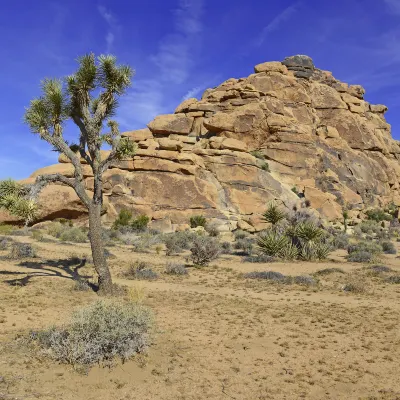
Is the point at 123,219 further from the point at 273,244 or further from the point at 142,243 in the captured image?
the point at 273,244

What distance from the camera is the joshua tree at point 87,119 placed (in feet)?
33.4

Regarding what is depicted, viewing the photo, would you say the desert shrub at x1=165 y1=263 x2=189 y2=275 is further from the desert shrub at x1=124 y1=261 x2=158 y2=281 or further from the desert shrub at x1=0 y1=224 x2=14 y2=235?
the desert shrub at x1=0 y1=224 x2=14 y2=235

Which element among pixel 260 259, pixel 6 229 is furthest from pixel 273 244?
pixel 6 229

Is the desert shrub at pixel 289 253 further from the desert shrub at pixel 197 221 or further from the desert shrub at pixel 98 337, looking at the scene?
the desert shrub at pixel 197 221

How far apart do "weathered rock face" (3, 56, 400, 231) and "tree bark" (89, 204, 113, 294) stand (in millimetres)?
19926

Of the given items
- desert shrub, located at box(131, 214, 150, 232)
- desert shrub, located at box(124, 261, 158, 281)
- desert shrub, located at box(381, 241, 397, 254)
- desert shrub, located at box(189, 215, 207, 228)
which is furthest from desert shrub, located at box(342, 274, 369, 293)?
desert shrub, located at box(189, 215, 207, 228)

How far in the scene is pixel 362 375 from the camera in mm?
5188

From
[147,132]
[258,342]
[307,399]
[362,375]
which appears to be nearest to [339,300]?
[258,342]

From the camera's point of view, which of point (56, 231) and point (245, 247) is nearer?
A: point (245, 247)

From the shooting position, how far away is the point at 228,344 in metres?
6.40

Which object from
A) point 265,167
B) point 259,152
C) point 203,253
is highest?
point 259,152

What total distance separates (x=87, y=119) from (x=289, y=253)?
11513 millimetres

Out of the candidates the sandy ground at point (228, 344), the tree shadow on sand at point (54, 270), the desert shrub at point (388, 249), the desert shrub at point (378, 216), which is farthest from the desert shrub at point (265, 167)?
the sandy ground at point (228, 344)

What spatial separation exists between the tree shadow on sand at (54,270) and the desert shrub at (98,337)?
489 cm
